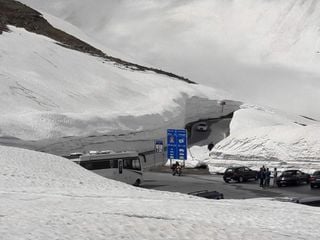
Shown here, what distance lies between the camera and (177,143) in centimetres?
4184

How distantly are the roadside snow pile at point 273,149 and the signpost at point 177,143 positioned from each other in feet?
11.7

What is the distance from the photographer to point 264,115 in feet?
200

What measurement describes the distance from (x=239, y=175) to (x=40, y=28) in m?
60.1

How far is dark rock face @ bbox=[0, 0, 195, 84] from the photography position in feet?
266

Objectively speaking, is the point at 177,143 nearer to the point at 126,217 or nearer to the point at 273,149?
the point at 273,149

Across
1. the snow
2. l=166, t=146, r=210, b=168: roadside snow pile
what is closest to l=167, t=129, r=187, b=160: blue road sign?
l=166, t=146, r=210, b=168: roadside snow pile

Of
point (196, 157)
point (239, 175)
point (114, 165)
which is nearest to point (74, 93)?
point (196, 157)

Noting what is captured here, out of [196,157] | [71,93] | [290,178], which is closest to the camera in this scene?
[290,178]

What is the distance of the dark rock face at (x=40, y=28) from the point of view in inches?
3194

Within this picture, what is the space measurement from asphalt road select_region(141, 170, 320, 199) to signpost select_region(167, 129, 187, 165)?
3.21 metres

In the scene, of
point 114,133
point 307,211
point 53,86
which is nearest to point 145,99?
point 53,86

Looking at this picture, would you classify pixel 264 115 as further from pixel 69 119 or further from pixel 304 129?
pixel 69 119

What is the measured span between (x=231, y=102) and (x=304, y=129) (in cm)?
2255

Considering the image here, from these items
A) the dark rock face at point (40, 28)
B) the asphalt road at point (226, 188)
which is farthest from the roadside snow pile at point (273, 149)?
the dark rock face at point (40, 28)
